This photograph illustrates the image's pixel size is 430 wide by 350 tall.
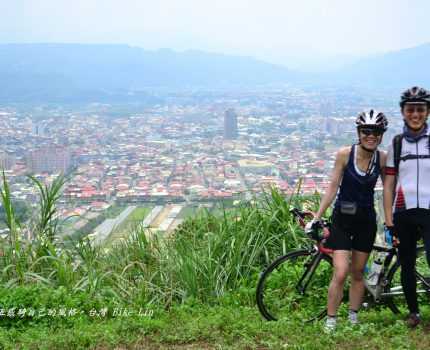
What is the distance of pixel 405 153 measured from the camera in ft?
11.6

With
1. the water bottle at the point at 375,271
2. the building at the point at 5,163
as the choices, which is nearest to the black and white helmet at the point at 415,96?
the water bottle at the point at 375,271

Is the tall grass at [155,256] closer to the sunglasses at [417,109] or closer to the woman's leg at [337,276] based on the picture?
the woman's leg at [337,276]

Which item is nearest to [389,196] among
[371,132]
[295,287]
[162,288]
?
[371,132]

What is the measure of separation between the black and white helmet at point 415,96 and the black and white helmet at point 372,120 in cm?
16

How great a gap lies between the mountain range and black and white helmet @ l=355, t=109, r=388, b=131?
168 feet

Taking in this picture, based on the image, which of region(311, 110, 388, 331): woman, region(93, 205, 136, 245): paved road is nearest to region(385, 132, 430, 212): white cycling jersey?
region(311, 110, 388, 331): woman

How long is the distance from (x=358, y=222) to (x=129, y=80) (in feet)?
287

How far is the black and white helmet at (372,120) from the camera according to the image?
11.7 feet

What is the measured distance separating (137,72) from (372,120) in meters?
93.4

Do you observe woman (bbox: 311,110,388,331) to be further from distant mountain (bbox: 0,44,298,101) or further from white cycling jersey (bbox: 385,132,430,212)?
distant mountain (bbox: 0,44,298,101)

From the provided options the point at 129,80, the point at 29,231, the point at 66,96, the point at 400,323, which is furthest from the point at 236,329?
the point at 129,80

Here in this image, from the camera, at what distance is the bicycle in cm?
406

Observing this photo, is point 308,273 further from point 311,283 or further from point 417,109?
point 417,109

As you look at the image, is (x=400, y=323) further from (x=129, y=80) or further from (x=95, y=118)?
(x=129, y=80)
